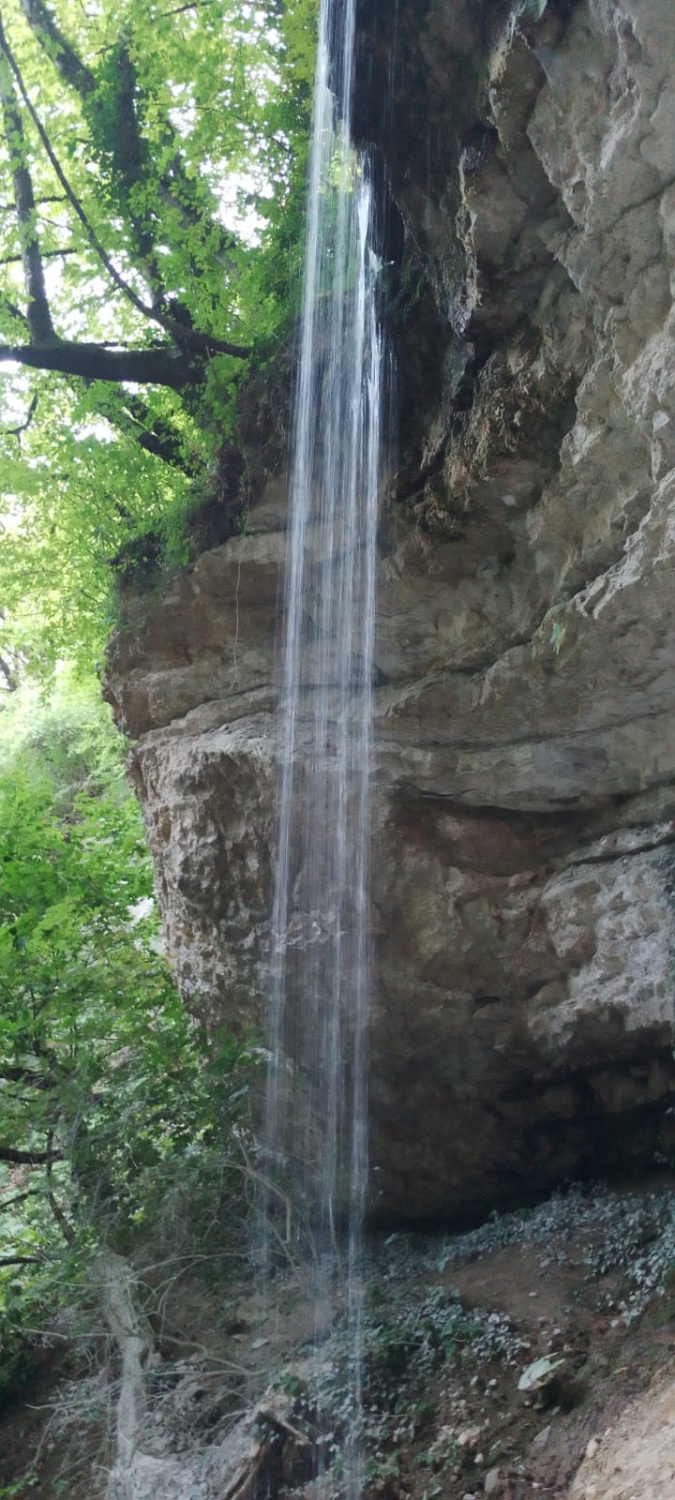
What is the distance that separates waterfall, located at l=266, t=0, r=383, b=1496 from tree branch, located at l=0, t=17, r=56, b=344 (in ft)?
8.16

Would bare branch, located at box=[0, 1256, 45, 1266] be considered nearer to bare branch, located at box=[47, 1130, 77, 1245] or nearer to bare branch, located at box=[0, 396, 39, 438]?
bare branch, located at box=[47, 1130, 77, 1245]

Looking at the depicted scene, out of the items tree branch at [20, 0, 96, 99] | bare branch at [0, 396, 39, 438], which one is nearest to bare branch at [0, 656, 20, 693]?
bare branch at [0, 396, 39, 438]

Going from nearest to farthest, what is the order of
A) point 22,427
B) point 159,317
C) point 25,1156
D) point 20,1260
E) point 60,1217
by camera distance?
point 60,1217 < point 20,1260 < point 25,1156 < point 159,317 < point 22,427

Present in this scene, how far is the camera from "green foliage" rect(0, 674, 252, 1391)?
6.64 meters

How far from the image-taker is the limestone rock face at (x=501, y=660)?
14.4ft

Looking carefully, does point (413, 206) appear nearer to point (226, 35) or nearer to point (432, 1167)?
point (226, 35)

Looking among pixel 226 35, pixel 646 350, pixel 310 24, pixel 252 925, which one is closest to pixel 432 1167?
pixel 252 925

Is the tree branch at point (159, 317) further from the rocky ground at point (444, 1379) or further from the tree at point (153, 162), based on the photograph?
the rocky ground at point (444, 1379)

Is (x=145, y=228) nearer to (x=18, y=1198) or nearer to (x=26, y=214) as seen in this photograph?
(x=26, y=214)

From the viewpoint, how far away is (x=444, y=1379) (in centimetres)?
546

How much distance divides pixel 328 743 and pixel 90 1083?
311 cm

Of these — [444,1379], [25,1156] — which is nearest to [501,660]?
[444,1379]

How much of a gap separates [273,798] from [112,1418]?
4.18m

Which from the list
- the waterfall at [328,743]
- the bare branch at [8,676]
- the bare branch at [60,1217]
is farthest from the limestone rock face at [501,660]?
the bare branch at [8,676]
